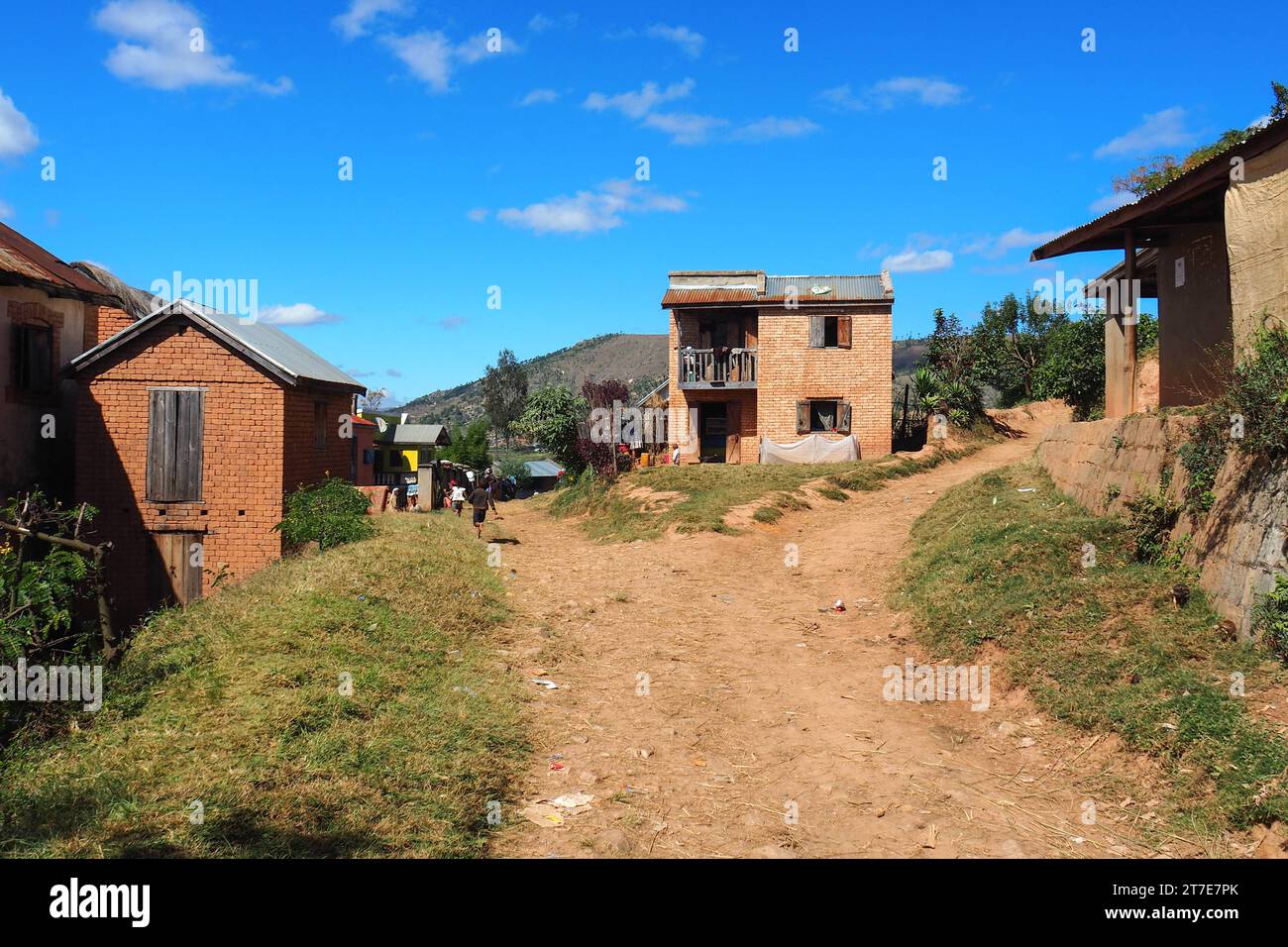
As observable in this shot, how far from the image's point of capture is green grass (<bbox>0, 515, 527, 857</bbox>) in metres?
4.86

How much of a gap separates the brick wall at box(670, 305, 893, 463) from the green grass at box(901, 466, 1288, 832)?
53.6 feet

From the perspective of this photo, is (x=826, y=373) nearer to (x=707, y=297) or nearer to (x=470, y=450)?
(x=707, y=297)

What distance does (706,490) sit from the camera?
2091cm

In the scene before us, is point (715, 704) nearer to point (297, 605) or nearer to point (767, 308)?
point (297, 605)

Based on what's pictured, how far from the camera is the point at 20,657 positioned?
22.7 feet

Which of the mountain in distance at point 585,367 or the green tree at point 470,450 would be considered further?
the mountain in distance at point 585,367

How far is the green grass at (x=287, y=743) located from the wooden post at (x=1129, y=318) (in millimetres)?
10691

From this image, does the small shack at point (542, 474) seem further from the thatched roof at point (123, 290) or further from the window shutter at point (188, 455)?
the window shutter at point (188, 455)

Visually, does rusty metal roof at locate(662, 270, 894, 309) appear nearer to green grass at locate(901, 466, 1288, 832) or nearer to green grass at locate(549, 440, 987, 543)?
green grass at locate(549, 440, 987, 543)

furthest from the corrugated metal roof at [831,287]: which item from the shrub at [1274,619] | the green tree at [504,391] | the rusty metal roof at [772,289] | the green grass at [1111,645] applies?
the green tree at [504,391]

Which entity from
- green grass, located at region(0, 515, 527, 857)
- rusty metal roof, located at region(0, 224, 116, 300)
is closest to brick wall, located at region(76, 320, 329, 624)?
rusty metal roof, located at region(0, 224, 116, 300)

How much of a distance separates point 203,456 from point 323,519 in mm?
2643

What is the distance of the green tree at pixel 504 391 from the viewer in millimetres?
77125
